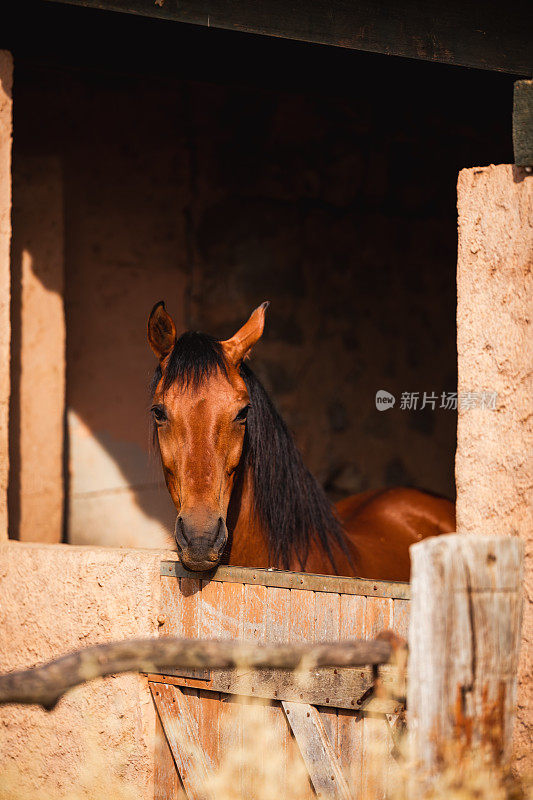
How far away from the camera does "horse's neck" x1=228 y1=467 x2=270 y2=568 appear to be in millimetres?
3354

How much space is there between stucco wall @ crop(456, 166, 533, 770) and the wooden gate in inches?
14.3

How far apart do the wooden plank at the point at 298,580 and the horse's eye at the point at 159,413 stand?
52 cm

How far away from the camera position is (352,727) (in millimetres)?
2783

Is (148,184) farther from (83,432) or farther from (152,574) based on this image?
(152,574)

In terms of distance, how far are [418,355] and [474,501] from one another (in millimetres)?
4099

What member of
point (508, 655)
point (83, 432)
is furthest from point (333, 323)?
point (508, 655)

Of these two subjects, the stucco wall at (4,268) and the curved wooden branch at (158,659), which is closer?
the curved wooden branch at (158,659)

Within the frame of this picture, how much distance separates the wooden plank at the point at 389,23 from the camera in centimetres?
317

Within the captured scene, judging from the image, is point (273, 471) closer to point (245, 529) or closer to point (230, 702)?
point (245, 529)

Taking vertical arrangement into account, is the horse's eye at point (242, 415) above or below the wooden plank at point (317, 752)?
above

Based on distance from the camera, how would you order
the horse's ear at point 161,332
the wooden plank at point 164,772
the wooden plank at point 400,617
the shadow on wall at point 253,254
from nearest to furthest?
the wooden plank at point 400,617
the wooden plank at point 164,772
the horse's ear at point 161,332
the shadow on wall at point 253,254

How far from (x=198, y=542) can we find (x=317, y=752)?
772 mm

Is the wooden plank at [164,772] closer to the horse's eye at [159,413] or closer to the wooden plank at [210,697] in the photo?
the wooden plank at [210,697]

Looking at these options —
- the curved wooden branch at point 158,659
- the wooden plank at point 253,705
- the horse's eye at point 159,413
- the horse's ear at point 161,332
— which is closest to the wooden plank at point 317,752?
the wooden plank at point 253,705
